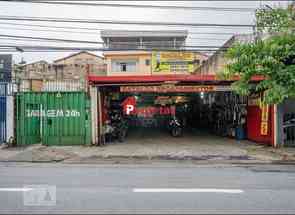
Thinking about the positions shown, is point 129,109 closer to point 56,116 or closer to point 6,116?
point 56,116

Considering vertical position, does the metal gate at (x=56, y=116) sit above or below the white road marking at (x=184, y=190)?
above

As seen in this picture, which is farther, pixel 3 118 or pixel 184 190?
pixel 3 118

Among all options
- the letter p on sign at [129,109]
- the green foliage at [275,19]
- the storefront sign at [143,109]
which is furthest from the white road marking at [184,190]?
the letter p on sign at [129,109]

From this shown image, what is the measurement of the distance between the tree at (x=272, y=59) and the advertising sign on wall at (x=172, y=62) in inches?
1036

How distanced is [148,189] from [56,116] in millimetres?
10741

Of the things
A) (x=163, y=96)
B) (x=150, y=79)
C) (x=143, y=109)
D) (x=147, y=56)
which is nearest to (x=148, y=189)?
(x=150, y=79)

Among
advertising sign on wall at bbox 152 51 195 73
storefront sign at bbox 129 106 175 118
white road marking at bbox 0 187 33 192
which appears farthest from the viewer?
advertising sign on wall at bbox 152 51 195 73

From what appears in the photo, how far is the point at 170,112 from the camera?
26734 millimetres

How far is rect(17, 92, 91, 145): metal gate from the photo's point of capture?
A: 18.4m

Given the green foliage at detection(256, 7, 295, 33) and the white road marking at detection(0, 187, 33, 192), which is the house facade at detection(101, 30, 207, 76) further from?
the white road marking at detection(0, 187, 33, 192)

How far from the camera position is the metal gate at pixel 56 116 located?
18438 mm

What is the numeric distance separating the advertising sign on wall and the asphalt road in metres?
29.7

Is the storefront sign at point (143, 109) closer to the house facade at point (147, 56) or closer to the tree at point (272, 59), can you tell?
the house facade at point (147, 56)

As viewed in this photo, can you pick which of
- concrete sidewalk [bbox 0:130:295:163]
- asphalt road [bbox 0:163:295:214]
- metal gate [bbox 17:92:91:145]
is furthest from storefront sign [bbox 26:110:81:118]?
asphalt road [bbox 0:163:295:214]
